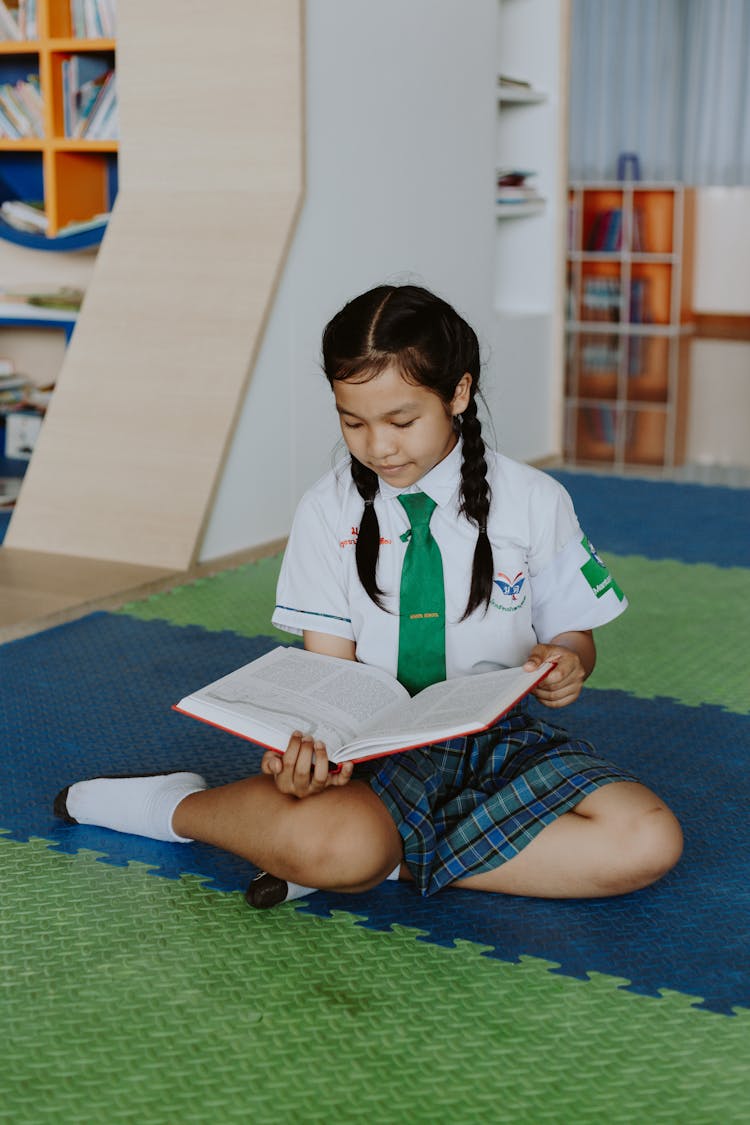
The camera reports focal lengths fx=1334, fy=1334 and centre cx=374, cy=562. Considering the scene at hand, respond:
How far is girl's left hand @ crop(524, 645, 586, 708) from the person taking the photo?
49.6 inches

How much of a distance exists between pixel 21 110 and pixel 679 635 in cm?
217

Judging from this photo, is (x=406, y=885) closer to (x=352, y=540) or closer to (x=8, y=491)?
(x=352, y=540)

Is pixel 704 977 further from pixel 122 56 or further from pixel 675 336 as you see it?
pixel 675 336

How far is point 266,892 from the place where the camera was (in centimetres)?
126

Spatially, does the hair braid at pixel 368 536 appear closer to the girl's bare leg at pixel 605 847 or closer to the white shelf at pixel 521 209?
the girl's bare leg at pixel 605 847

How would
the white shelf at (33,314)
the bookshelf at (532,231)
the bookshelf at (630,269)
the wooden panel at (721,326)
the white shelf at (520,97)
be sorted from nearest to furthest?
1. the white shelf at (33,314)
2. the white shelf at (520,97)
3. the bookshelf at (532,231)
4. the bookshelf at (630,269)
5. the wooden panel at (721,326)

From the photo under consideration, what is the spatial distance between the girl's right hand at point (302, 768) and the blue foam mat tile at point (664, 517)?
1.64 meters

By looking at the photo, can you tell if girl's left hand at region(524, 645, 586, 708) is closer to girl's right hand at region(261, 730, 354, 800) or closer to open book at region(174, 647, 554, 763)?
open book at region(174, 647, 554, 763)

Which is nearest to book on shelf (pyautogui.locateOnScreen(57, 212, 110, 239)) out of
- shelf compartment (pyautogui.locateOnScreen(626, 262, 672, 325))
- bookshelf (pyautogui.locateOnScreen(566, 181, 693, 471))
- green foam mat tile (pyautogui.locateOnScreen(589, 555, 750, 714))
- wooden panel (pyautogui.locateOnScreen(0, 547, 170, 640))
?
wooden panel (pyautogui.locateOnScreen(0, 547, 170, 640))

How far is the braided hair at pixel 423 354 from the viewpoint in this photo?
48.3 inches

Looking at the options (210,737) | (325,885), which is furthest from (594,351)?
(325,885)

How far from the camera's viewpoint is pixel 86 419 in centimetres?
270

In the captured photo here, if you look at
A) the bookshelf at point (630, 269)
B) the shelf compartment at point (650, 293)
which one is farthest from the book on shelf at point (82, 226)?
the shelf compartment at point (650, 293)

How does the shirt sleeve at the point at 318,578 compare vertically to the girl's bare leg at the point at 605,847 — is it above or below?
above
